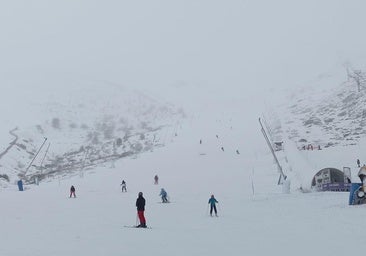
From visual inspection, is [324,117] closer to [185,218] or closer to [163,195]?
[163,195]

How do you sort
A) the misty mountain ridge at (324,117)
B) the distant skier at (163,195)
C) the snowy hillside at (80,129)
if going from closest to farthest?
the distant skier at (163,195)
the snowy hillside at (80,129)
the misty mountain ridge at (324,117)

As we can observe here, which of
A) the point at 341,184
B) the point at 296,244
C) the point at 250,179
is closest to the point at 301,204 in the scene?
the point at 341,184

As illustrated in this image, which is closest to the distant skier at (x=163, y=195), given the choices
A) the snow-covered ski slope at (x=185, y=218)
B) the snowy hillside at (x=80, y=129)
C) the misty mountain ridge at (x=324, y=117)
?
the snow-covered ski slope at (x=185, y=218)

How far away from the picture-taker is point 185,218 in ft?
78.3

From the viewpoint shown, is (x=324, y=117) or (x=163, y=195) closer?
(x=163, y=195)

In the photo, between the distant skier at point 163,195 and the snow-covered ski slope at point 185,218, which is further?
the distant skier at point 163,195

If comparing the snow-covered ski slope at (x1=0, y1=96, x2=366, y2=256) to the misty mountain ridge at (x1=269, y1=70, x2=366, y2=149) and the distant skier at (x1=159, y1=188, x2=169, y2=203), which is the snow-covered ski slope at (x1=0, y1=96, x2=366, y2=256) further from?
the misty mountain ridge at (x1=269, y1=70, x2=366, y2=149)

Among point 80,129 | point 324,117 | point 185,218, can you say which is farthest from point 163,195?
point 80,129

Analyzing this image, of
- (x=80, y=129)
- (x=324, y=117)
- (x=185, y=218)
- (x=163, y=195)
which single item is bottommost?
(x=185, y=218)

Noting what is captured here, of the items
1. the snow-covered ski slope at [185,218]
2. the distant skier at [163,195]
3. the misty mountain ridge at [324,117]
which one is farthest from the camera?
the misty mountain ridge at [324,117]

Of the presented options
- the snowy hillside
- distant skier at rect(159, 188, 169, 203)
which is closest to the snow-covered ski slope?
distant skier at rect(159, 188, 169, 203)

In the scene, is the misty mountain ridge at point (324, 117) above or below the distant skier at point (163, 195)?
above

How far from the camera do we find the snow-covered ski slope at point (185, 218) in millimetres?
15281

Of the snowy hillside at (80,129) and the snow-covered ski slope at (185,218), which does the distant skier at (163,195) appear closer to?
→ the snow-covered ski slope at (185,218)
